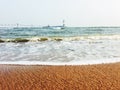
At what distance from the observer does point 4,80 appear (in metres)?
5.45

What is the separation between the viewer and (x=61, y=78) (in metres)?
5.54

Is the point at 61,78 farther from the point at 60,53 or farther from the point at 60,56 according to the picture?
the point at 60,53

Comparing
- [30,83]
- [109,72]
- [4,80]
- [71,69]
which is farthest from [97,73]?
[4,80]

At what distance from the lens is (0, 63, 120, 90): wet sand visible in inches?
194

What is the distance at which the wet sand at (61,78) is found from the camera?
4938 millimetres

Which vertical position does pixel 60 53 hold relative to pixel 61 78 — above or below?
below

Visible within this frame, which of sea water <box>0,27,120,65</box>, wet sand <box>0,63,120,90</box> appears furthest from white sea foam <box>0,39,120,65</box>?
wet sand <box>0,63,120,90</box>

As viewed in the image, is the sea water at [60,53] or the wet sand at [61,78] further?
the sea water at [60,53]

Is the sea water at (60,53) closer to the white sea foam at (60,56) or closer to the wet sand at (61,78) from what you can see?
the white sea foam at (60,56)

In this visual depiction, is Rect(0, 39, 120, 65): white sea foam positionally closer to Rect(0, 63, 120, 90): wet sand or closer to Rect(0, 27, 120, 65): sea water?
Rect(0, 27, 120, 65): sea water

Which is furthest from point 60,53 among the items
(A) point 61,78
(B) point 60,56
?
(A) point 61,78

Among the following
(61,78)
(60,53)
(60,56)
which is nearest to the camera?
(61,78)

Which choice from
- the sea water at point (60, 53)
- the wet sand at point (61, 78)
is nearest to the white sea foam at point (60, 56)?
the sea water at point (60, 53)

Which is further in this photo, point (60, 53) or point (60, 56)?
point (60, 53)
